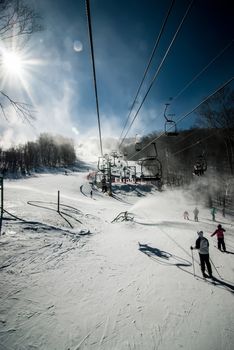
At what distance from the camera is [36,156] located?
92.4m

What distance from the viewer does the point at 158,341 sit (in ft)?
13.7

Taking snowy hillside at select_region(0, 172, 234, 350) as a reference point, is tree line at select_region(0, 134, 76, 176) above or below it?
above

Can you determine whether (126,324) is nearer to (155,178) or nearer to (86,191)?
(155,178)

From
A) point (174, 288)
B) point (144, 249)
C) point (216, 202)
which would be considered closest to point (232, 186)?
point (216, 202)

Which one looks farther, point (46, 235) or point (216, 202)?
point (216, 202)

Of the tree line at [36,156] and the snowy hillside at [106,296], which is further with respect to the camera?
the tree line at [36,156]

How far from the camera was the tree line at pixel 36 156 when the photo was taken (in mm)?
80938

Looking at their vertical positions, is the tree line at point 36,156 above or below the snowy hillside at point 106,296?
above

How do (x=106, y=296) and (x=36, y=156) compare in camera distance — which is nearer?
(x=106, y=296)

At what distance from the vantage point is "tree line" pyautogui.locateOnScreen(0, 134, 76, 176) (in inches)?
3187

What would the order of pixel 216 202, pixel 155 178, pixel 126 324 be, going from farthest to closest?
pixel 216 202, pixel 155 178, pixel 126 324

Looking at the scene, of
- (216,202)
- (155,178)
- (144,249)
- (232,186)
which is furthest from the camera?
(216,202)

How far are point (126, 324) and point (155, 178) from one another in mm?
12702

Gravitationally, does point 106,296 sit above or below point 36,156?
below
